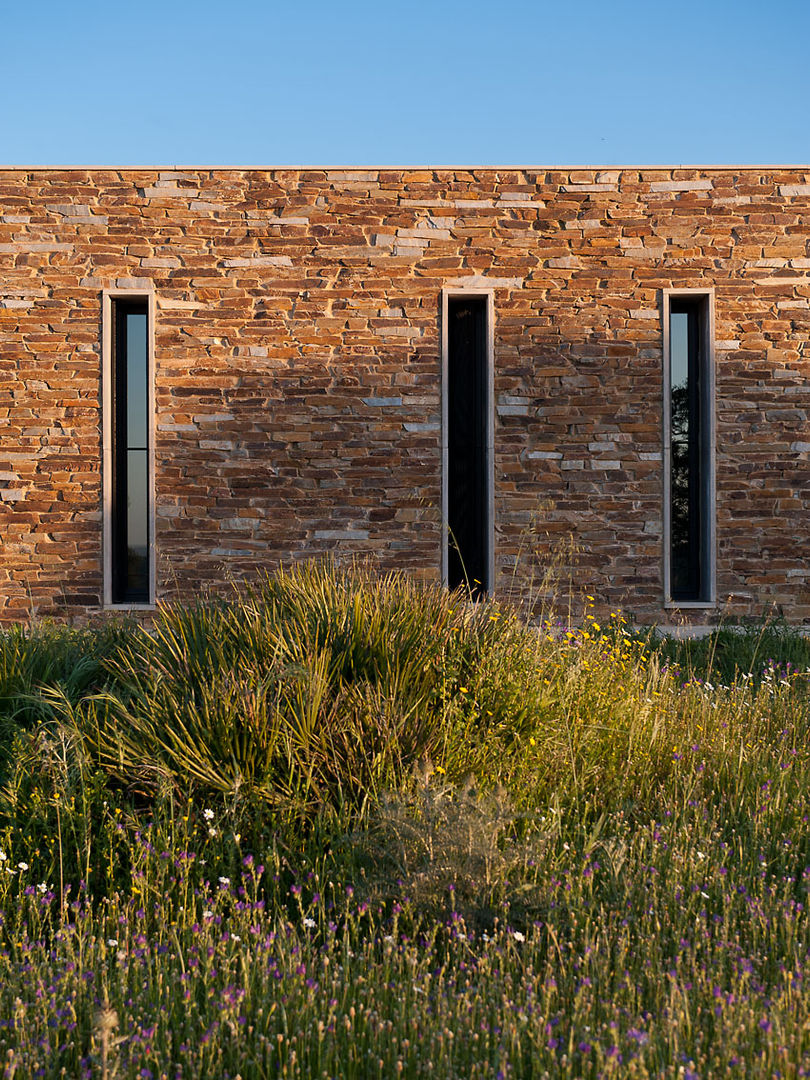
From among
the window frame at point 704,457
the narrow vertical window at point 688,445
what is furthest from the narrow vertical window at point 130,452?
the narrow vertical window at point 688,445

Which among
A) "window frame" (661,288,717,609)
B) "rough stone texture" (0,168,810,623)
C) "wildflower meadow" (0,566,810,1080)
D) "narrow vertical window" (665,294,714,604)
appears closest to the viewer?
"wildflower meadow" (0,566,810,1080)

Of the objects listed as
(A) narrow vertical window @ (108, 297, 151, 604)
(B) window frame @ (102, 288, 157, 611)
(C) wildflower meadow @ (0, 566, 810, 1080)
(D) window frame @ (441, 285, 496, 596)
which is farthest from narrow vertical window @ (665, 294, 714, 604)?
(A) narrow vertical window @ (108, 297, 151, 604)

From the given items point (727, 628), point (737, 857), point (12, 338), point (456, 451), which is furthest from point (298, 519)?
point (737, 857)

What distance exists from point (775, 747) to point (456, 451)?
17.9 ft

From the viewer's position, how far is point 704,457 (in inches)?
381

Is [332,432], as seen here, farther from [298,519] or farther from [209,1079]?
[209,1079]

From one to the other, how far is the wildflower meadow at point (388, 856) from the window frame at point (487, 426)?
13.8ft

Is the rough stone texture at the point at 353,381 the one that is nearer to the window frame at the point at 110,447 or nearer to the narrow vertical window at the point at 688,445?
the window frame at the point at 110,447

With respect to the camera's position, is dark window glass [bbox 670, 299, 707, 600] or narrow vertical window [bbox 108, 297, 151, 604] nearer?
narrow vertical window [bbox 108, 297, 151, 604]

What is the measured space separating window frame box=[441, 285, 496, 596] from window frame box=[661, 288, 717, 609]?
1911mm

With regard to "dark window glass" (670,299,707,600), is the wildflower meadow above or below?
below

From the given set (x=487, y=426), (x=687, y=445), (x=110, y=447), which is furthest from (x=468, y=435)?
(x=110, y=447)

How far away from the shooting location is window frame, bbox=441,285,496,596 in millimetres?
9359

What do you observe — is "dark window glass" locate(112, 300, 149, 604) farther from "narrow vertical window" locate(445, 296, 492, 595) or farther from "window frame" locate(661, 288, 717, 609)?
"window frame" locate(661, 288, 717, 609)
